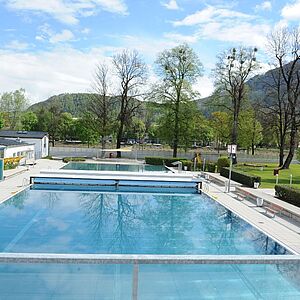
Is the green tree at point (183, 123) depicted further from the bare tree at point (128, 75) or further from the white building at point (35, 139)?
the white building at point (35, 139)

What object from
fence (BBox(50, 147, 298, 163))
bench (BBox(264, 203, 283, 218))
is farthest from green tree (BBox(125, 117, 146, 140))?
bench (BBox(264, 203, 283, 218))

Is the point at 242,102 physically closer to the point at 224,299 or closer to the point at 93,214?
the point at 93,214

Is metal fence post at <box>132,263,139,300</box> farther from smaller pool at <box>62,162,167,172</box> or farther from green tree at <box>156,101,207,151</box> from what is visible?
green tree at <box>156,101,207,151</box>

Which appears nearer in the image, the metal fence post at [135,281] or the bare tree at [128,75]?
the metal fence post at [135,281]

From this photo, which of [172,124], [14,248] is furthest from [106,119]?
[14,248]

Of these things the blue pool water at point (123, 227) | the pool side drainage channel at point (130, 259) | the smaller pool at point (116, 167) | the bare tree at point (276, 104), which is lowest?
the blue pool water at point (123, 227)

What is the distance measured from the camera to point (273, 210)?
14594 mm

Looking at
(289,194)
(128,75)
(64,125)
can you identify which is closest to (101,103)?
(128,75)

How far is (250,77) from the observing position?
37062 millimetres

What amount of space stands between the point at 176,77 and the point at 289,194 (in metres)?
23.2

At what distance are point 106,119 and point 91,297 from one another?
1590 inches

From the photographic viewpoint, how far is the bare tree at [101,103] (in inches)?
1679

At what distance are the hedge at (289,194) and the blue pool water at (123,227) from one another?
304 cm

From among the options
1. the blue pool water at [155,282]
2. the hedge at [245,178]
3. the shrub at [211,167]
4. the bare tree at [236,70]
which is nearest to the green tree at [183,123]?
the bare tree at [236,70]
